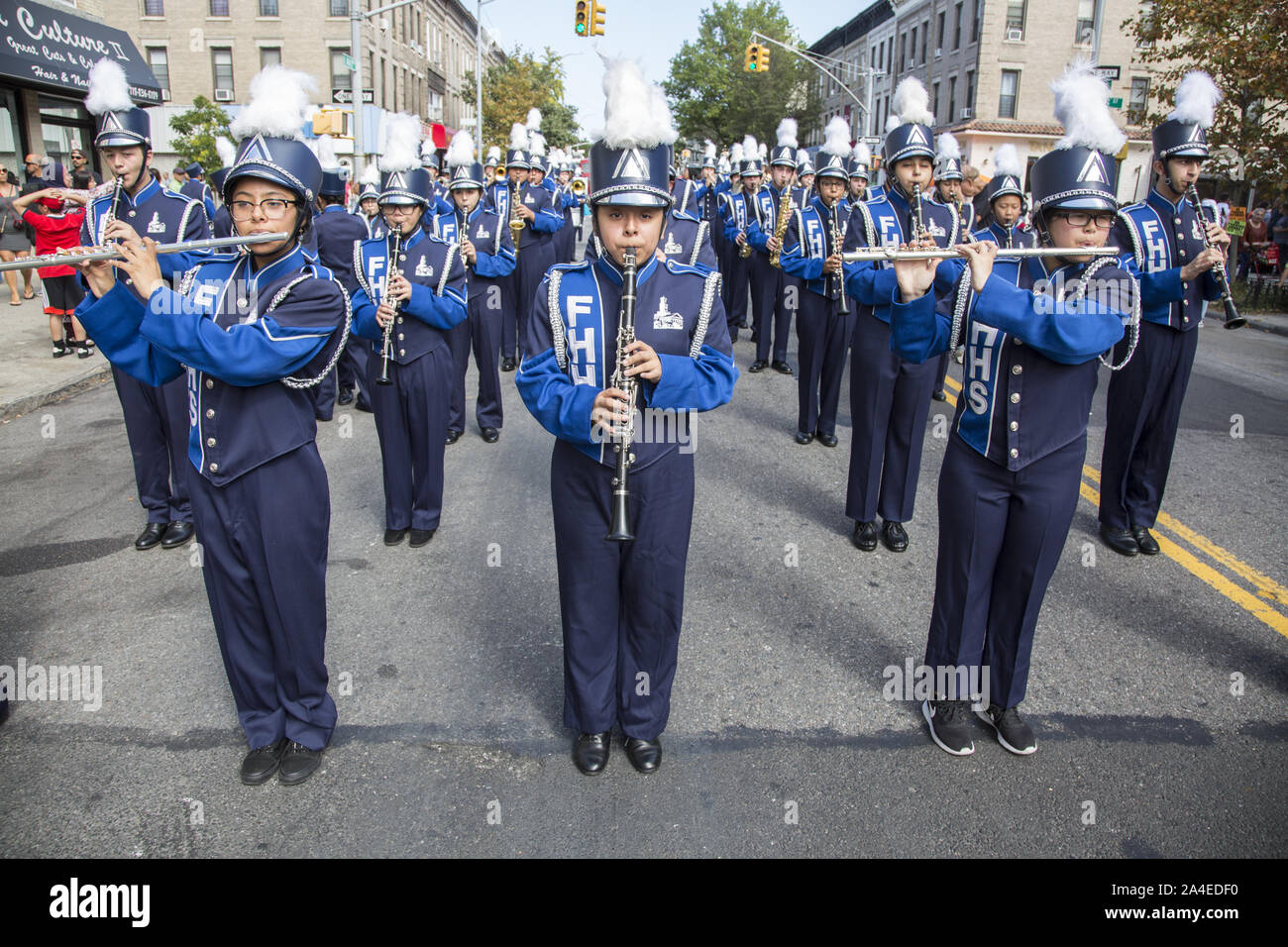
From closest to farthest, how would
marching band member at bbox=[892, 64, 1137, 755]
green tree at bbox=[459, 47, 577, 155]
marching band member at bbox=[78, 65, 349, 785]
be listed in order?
marching band member at bbox=[78, 65, 349, 785] < marching band member at bbox=[892, 64, 1137, 755] < green tree at bbox=[459, 47, 577, 155]

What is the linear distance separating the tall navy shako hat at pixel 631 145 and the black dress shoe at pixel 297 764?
93.2 inches

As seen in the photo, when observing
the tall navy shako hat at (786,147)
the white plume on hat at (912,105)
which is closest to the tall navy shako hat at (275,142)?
the white plume on hat at (912,105)

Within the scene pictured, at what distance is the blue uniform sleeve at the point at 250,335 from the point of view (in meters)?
2.86

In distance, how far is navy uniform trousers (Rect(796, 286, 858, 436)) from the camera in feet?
25.4

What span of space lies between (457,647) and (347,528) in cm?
201

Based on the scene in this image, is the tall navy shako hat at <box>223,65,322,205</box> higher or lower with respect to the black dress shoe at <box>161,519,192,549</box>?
higher

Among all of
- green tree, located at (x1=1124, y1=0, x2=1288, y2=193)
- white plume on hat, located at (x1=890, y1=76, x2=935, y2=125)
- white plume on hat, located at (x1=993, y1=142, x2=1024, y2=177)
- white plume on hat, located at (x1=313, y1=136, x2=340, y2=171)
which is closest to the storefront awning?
white plume on hat, located at (x1=313, y1=136, x2=340, y2=171)

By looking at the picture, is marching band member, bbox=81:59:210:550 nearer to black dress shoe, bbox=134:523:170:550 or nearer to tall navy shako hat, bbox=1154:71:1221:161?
black dress shoe, bbox=134:523:170:550

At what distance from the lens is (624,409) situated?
9.52ft

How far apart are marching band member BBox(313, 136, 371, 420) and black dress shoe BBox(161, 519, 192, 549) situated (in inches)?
106

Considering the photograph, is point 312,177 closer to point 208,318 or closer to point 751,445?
point 208,318

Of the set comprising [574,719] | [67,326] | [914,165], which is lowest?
[574,719]
